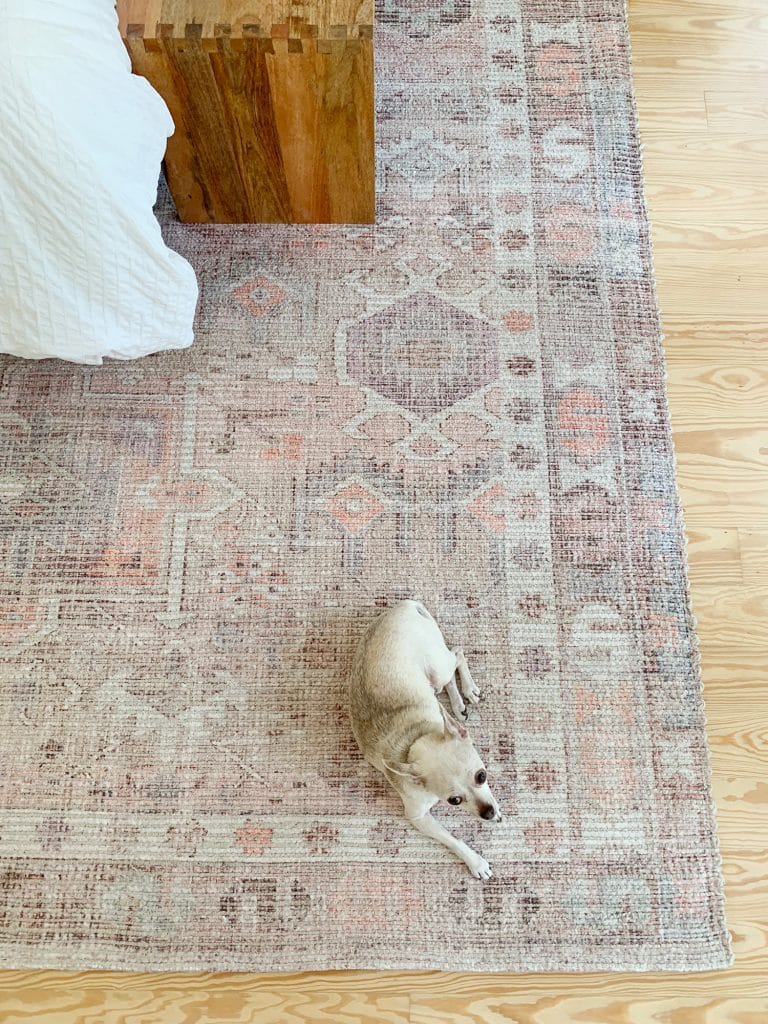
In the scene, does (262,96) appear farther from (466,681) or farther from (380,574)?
(466,681)

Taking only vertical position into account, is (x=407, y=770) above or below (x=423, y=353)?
below

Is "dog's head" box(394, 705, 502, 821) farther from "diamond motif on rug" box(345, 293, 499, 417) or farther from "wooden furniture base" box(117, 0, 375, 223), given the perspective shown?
"wooden furniture base" box(117, 0, 375, 223)

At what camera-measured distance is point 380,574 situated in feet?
5.02

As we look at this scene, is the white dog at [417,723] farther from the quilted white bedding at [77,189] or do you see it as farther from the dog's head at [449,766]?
the quilted white bedding at [77,189]

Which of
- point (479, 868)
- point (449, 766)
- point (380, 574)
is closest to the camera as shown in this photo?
point (449, 766)

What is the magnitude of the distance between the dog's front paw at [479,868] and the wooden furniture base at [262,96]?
1.19m

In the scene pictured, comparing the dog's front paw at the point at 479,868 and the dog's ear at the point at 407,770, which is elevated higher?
the dog's ear at the point at 407,770

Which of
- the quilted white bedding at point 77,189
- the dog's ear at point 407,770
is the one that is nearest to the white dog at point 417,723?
the dog's ear at point 407,770

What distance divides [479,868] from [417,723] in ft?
0.94

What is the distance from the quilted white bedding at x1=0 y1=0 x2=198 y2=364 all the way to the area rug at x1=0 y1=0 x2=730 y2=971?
0.27 m

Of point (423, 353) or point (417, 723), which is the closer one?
point (417, 723)

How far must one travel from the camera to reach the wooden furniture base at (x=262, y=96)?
1341mm

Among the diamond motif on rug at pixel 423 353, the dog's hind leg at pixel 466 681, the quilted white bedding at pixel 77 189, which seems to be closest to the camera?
the quilted white bedding at pixel 77 189

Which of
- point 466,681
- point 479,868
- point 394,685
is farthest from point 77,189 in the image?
point 479,868
